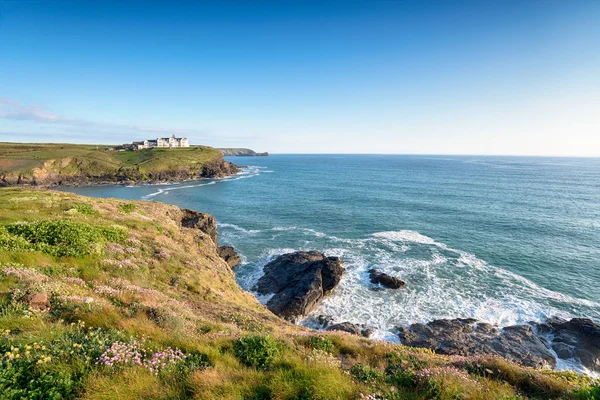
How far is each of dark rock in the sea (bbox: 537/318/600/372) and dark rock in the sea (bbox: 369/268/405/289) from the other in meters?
14.0

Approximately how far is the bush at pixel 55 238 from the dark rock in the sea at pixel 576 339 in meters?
39.2

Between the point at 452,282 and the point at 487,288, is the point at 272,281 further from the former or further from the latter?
the point at 487,288

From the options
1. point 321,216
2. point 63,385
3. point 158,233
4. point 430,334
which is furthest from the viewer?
point 321,216

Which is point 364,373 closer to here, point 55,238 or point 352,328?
point 55,238

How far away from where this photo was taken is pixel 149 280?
15398 millimetres

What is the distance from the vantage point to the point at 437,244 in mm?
46906

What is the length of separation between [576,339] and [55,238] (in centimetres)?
4330

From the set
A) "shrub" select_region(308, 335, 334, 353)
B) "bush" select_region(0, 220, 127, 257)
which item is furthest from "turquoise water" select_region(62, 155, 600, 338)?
"bush" select_region(0, 220, 127, 257)

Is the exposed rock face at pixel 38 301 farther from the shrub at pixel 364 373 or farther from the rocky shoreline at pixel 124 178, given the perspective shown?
the rocky shoreline at pixel 124 178

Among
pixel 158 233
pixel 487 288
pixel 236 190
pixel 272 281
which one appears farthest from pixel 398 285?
pixel 236 190

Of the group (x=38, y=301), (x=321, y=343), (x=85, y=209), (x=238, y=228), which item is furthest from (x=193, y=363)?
(x=238, y=228)

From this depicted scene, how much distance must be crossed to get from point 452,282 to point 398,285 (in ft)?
25.1

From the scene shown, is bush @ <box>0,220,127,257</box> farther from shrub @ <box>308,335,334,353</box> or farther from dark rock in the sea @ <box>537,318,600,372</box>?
dark rock in the sea @ <box>537,318,600,372</box>

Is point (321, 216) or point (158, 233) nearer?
point (158, 233)
